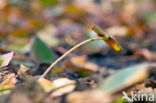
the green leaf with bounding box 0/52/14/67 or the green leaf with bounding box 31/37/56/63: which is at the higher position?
the green leaf with bounding box 31/37/56/63

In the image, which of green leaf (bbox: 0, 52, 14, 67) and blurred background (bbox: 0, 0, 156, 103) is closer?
blurred background (bbox: 0, 0, 156, 103)

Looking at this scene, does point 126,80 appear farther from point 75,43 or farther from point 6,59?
point 75,43

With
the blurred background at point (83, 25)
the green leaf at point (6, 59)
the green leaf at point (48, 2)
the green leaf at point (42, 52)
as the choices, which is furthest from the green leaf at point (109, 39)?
the green leaf at point (48, 2)

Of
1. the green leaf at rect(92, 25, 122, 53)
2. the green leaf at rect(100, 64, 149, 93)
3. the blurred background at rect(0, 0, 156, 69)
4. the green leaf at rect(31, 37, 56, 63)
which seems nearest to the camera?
the green leaf at rect(100, 64, 149, 93)

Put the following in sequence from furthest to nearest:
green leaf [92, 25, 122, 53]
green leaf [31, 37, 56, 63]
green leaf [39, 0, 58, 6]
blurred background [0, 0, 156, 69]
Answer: green leaf [39, 0, 58, 6], blurred background [0, 0, 156, 69], green leaf [31, 37, 56, 63], green leaf [92, 25, 122, 53]

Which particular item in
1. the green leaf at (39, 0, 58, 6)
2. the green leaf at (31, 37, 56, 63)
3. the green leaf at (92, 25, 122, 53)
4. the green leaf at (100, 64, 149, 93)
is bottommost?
the green leaf at (100, 64, 149, 93)

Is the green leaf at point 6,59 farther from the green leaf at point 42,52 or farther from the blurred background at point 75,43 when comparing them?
the green leaf at point 42,52

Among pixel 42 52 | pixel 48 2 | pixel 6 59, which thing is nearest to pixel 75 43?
pixel 42 52

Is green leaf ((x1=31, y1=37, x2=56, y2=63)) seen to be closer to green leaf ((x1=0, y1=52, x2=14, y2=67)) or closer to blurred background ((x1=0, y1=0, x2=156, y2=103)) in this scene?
blurred background ((x1=0, y1=0, x2=156, y2=103))

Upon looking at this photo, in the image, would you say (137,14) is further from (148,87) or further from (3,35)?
(148,87)

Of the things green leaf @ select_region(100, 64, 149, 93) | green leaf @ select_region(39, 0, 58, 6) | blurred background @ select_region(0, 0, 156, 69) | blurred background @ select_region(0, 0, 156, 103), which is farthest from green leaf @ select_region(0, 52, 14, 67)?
green leaf @ select_region(39, 0, 58, 6)
